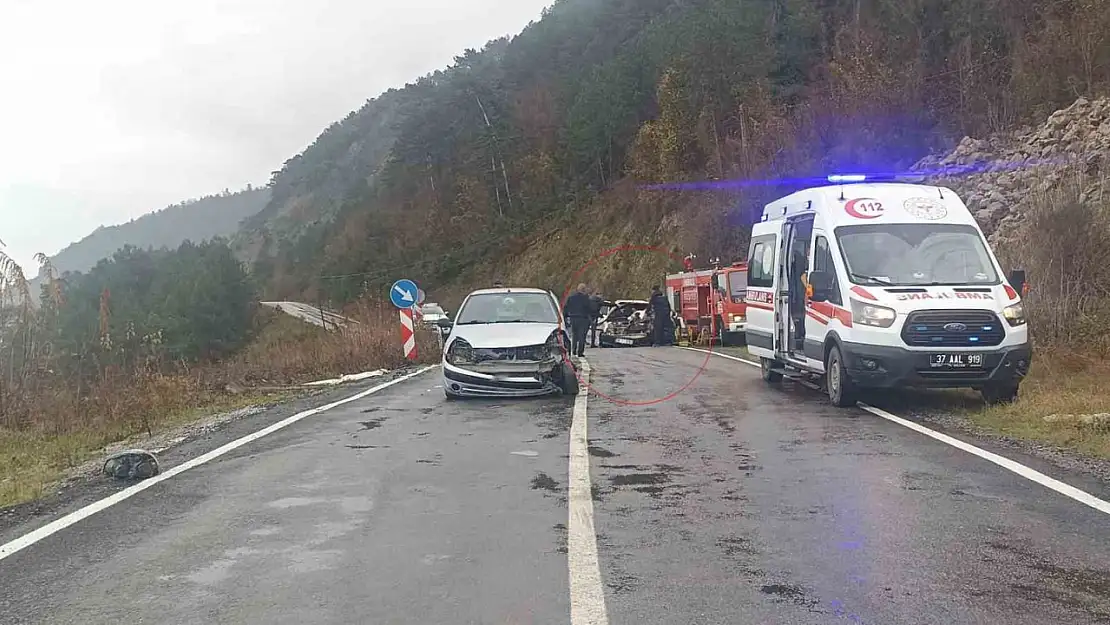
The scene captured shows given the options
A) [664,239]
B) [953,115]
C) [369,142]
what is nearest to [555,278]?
[664,239]

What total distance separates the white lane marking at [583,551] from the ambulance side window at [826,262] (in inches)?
170

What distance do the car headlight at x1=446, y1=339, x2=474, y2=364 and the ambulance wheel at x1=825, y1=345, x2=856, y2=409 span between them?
4630mm

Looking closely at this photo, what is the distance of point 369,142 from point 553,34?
245ft

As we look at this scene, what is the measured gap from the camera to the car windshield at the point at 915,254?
37.0 feet

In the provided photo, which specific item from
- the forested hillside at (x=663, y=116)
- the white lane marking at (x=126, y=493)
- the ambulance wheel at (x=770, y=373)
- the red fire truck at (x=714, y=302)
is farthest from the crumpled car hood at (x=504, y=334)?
the forested hillside at (x=663, y=116)

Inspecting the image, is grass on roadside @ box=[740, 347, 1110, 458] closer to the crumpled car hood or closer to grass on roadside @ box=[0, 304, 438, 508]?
the crumpled car hood

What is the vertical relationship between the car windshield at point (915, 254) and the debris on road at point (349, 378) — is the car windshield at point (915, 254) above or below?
above

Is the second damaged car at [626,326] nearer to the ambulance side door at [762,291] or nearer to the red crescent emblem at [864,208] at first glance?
the ambulance side door at [762,291]

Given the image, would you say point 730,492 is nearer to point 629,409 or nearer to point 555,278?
point 629,409

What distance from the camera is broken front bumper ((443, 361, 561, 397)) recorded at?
12.8m

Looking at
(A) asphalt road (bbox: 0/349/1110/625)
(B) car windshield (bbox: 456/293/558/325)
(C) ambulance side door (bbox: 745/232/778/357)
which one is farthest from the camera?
(C) ambulance side door (bbox: 745/232/778/357)

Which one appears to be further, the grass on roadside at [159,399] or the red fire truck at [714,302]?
the red fire truck at [714,302]

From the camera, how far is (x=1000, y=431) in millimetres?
9383

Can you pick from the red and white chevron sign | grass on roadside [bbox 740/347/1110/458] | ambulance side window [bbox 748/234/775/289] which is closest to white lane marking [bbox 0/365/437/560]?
ambulance side window [bbox 748/234/775/289]
